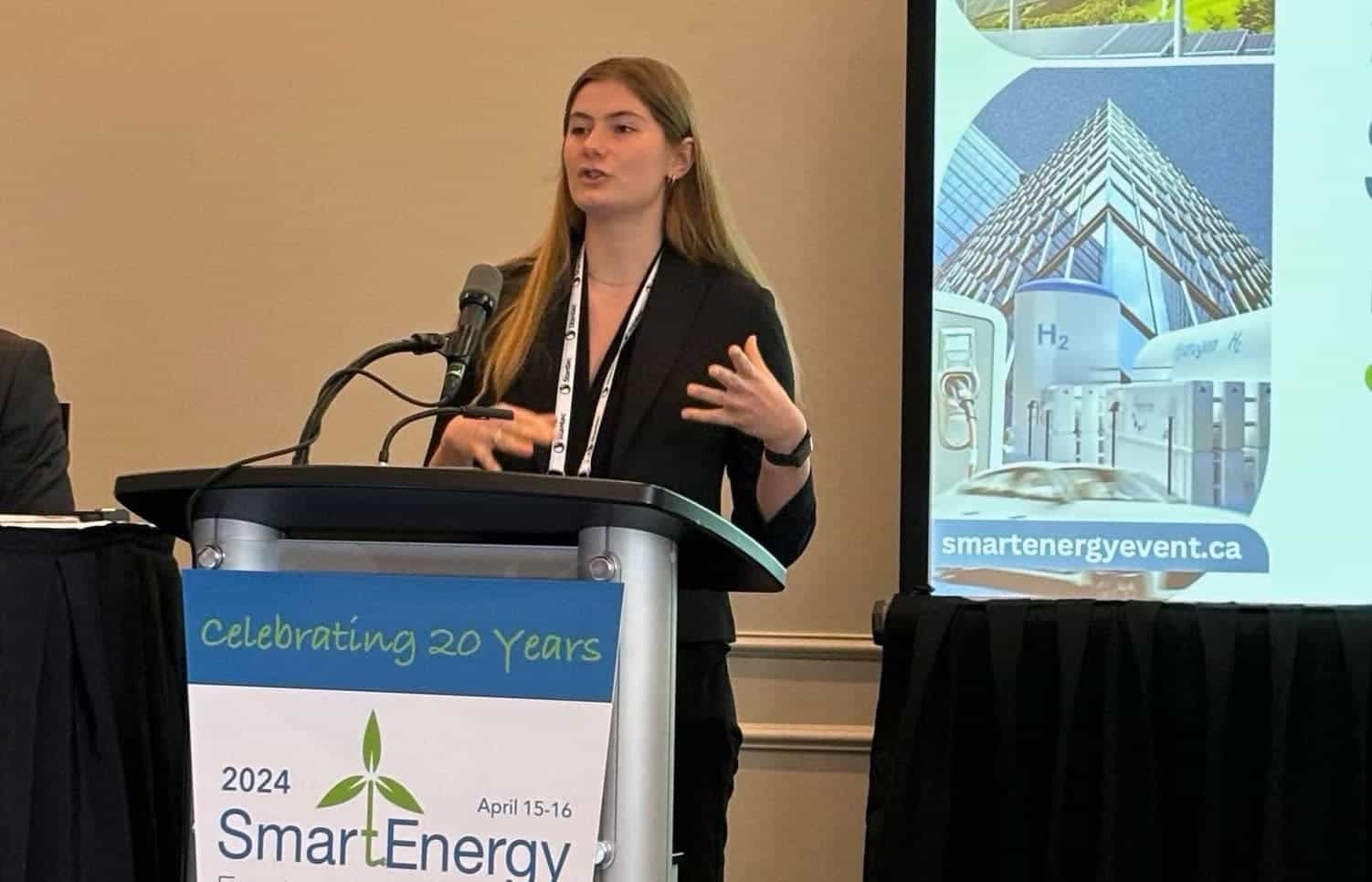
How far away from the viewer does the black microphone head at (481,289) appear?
1.15 m

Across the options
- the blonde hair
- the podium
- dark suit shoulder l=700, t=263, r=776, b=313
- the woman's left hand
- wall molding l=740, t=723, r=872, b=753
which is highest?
the blonde hair

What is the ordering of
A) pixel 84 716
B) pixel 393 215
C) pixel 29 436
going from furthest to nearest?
1. pixel 393 215
2. pixel 29 436
3. pixel 84 716

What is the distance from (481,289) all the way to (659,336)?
43cm

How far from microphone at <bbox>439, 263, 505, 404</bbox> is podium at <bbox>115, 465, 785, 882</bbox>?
0.12 metres

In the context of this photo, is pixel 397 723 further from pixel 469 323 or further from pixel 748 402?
pixel 748 402

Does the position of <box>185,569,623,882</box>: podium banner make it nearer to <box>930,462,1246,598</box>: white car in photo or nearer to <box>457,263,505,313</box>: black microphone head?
<box>457,263,505,313</box>: black microphone head

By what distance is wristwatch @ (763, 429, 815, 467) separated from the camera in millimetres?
1396

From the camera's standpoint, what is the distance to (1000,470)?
7.64ft

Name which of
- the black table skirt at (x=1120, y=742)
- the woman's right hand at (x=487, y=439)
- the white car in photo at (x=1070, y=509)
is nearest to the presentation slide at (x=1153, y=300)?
the white car in photo at (x=1070, y=509)

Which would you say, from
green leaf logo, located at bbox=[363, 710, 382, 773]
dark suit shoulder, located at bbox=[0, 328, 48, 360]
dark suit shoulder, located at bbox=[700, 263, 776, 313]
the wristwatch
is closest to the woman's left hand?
the wristwatch

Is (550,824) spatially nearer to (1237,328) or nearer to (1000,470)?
(1000,470)

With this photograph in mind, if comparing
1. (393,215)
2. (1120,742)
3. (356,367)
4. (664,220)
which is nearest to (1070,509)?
(1120,742)

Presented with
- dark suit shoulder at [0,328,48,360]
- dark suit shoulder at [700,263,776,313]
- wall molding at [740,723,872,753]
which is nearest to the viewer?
dark suit shoulder at [700,263,776,313]

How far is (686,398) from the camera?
1551mm
